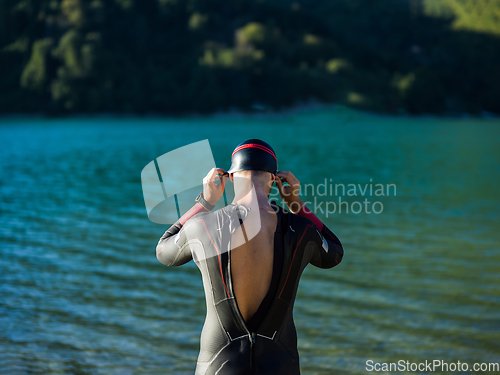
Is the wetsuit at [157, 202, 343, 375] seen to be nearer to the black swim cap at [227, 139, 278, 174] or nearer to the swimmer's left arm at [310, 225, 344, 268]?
the swimmer's left arm at [310, 225, 344, 268]

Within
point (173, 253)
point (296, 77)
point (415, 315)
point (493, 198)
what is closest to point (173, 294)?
Result: point (415, 315)

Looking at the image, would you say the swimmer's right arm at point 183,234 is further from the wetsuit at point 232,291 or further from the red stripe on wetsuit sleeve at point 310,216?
the red stripe on wetsuit sleeve at point 310,216

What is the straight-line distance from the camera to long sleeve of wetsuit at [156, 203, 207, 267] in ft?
10.8

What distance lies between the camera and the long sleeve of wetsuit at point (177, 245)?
3.28 meters

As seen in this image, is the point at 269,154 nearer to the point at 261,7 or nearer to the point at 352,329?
the point at 352,329

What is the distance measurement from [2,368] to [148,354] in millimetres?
1851

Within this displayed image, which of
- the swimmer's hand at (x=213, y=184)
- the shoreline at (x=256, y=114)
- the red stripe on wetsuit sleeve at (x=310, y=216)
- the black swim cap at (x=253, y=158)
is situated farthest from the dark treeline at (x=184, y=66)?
the black swim cap at (x=253, y=158)

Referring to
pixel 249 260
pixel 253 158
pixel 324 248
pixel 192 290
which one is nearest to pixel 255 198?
pixel 253 158

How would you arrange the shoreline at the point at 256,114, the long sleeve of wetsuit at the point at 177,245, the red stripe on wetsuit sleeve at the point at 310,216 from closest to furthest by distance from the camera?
the long sleeve of wetsuit at the point at 177,245 < the red stripe on wetsuit sleeve at the point at 310,216 < the shoreline at the point at 256,114

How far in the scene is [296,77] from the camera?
14000cm

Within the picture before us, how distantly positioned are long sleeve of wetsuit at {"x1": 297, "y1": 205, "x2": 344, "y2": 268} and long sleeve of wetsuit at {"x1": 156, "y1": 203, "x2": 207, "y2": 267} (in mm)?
745

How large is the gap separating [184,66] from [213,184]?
147 metres

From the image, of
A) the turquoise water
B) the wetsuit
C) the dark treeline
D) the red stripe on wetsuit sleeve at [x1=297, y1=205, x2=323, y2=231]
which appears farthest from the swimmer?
the dark treeline

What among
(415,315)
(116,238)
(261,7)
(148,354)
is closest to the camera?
(148,354)
